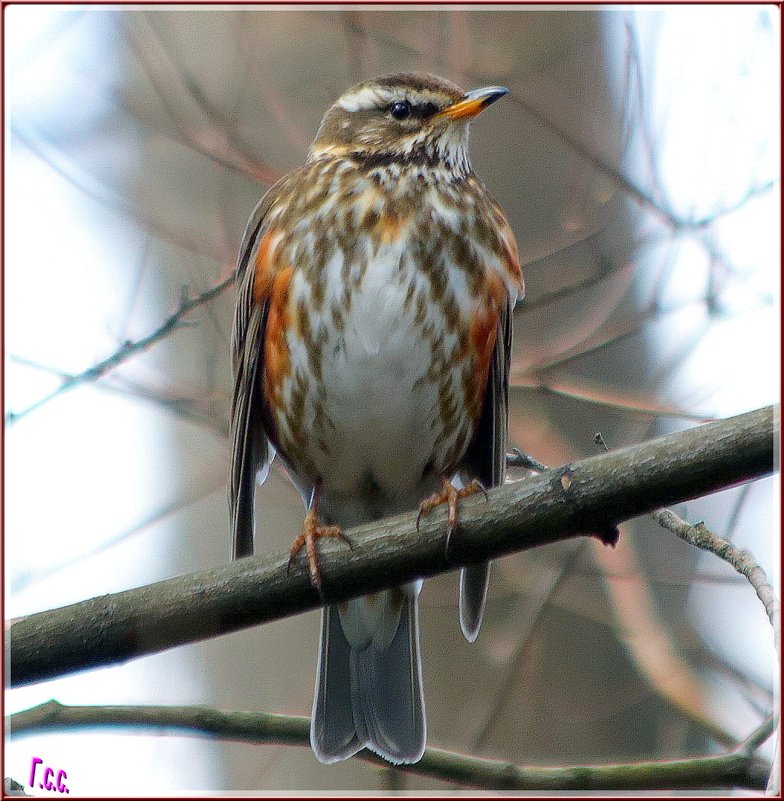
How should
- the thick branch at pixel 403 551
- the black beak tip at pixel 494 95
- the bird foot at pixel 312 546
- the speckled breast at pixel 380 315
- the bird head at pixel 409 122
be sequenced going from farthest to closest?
the bird head at pixel 409 122
the black beak tip at pixel 494 95
the speckled breast at pixel 380 315
the bird foot at pixel 312 546
the thick branch at pixel 403 551

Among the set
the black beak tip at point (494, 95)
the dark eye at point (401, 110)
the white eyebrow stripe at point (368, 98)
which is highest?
the white eyebrow stripe at point (368, 98)

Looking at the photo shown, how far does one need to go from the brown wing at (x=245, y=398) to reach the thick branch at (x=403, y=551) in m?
0.96

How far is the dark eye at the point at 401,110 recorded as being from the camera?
13.3 feet

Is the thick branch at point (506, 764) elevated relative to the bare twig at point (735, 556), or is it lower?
lower

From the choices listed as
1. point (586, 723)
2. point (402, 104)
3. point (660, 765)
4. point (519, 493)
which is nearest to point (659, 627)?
point (586, 723)

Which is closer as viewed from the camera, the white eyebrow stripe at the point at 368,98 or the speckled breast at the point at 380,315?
the speckled breast at the point at 380,315

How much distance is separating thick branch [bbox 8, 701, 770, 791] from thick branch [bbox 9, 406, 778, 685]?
0.12 metres

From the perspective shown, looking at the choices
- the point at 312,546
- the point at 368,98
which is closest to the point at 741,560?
the point at 312,546

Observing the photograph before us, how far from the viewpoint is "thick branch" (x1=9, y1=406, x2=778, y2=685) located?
2.50m

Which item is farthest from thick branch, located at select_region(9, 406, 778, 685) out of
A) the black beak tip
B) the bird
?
the black beak tip

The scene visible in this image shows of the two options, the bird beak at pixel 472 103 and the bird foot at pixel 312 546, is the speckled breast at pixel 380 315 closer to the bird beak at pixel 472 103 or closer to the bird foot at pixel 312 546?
the bird beak at pixel 472 103

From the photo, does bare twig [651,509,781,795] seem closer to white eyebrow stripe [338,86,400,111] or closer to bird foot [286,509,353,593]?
bird foot [286,509,353,593]

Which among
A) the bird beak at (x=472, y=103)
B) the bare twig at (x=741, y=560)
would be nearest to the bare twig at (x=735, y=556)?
the bare twig at (x=741, y=560)

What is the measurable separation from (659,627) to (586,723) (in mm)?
A: 1103
